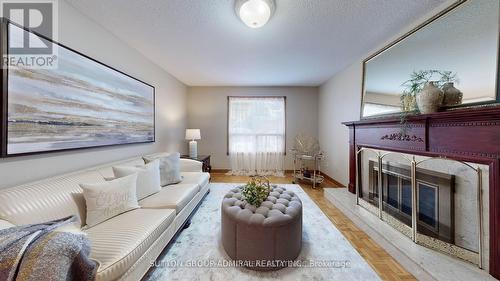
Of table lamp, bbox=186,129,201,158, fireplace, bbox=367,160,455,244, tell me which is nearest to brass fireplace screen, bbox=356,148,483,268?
fireplace, bbox=367,160,455,244

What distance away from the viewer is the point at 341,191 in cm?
337

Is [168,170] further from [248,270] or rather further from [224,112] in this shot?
[224,112]

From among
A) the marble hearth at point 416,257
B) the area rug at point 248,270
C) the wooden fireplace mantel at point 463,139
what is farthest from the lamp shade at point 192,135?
the wooden fireplace mantel at point 463,139

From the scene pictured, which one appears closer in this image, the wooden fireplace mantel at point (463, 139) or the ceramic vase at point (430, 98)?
the wooden fireplace mantel at point (463, 139)

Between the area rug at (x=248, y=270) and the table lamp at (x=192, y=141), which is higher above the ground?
the table lamp at (x=192, y=141)

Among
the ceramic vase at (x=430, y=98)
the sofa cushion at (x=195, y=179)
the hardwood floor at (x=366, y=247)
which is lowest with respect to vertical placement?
the hardwood floor at (x=366, y=247)

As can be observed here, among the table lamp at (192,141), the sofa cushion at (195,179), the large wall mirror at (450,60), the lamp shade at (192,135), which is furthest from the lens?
the lamp shade at (192,135)

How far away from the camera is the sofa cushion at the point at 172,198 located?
198 cm

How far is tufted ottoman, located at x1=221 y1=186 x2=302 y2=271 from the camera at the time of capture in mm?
1607

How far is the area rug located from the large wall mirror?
67.2 inches

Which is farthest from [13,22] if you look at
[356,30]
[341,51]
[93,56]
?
[341,51]

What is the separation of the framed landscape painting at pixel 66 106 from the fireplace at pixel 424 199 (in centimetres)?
359

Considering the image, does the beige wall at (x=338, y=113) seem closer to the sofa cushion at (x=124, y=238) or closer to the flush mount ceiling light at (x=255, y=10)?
the flush mount ceiling light at (x=255, y=10)

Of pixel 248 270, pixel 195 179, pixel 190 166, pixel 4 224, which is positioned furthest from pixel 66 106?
pixel 248 270
